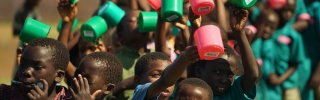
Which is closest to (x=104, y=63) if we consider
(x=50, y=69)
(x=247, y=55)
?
(x=50, y=69)

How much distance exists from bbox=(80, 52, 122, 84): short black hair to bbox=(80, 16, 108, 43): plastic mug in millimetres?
1571

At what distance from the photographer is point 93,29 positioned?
24.4 ft

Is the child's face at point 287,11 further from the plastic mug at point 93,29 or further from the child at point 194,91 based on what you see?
the child at point 194,91

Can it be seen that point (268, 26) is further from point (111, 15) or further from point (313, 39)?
point (111, 15)

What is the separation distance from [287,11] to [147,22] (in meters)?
2.99

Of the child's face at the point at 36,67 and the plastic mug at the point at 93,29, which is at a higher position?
the child's face at the point at 36,67

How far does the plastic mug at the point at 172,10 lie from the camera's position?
5.92 meters

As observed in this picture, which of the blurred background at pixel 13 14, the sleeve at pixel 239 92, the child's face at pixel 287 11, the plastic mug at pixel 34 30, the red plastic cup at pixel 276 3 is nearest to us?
the sleeve at pixel 239 92

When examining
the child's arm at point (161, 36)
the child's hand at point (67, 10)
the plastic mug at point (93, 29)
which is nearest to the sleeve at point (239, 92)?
the child's arm at point (161, 36)

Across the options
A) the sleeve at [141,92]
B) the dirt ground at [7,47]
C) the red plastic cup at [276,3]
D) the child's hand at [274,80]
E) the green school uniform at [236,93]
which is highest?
the sleeve at [141,92]

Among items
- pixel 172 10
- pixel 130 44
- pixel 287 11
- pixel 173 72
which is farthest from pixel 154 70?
pixel 287 11

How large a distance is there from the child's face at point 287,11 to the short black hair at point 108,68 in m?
4.32

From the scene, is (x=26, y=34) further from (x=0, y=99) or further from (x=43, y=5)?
(x=43, y=5)

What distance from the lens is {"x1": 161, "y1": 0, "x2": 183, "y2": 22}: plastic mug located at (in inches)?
233
